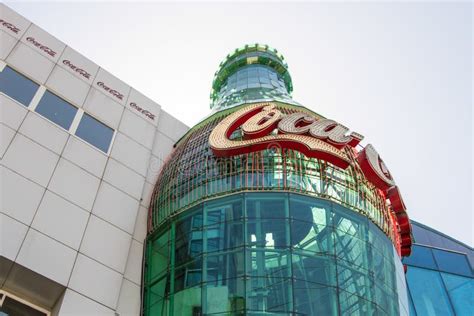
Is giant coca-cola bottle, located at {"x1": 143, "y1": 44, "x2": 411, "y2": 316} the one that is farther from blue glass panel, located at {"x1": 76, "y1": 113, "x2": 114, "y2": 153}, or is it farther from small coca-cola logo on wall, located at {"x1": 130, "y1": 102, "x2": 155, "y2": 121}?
small coca-cola logo on wall, located at {"x1": 130, "y1": 102, "x2": 155, "y2": 121}

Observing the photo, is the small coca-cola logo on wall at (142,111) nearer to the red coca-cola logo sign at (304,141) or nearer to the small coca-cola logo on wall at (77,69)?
the small coca-cola logo on wall at (77,69)

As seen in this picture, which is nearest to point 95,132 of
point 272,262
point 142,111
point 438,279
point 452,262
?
point 142,111

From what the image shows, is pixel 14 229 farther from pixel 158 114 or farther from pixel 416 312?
pixel 416 312

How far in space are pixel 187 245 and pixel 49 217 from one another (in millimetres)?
4428

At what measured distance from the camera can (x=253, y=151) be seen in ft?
59.9

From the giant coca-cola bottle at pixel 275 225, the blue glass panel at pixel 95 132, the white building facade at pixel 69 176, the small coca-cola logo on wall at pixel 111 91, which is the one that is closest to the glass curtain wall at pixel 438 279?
the giant coca-cola bottle at pixel 275 225

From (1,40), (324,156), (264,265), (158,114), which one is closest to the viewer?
(264,265)

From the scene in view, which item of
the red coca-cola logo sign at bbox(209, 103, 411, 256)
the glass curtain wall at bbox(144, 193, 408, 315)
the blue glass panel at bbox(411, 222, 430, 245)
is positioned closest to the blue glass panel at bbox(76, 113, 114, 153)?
the red coca-cola logo sign at bbox(209, 103, 411, 256)

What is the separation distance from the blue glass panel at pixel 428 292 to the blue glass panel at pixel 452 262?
95 cm

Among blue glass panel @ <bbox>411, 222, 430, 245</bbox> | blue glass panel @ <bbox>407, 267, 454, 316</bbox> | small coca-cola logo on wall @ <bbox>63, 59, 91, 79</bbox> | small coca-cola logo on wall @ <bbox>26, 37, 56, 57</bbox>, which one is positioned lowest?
blue glass panel @ <bbox>407, 267, 454, 316</bbox>

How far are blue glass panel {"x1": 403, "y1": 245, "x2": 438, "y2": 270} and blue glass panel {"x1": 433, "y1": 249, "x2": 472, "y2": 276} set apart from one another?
Result: 0.40 metres

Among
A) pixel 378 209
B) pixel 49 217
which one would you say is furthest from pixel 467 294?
pixel 49 217

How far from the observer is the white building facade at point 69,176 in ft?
52.5

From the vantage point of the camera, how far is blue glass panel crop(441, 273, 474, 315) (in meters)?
26.7
